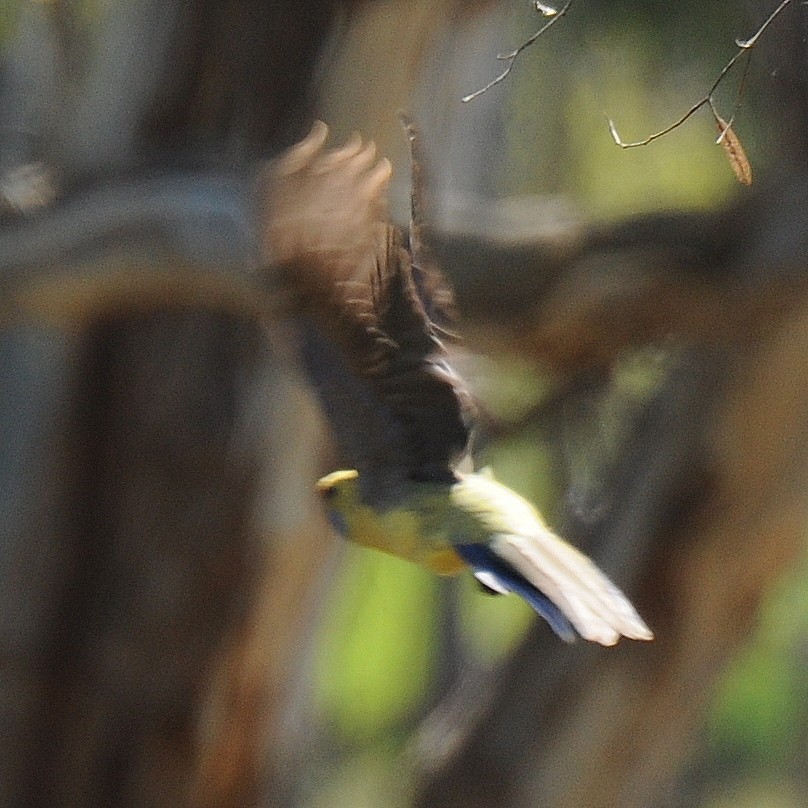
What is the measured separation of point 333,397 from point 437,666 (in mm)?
3122

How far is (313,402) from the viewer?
7.07 feet

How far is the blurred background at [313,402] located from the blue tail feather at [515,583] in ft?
3.20

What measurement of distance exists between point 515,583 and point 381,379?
0.19 metres

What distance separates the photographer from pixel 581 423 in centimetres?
235

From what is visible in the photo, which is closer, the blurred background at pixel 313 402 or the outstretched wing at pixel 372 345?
the outstretched wing at pixel 372 345

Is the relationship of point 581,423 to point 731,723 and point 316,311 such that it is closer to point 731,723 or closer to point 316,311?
point 316,311

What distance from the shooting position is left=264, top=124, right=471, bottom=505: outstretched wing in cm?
101

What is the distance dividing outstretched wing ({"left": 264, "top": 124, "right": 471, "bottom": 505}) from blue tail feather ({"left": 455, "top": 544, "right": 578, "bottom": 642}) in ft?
0.32

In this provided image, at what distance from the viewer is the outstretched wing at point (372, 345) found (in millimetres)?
1009

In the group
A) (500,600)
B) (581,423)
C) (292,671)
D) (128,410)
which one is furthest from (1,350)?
(500,600)

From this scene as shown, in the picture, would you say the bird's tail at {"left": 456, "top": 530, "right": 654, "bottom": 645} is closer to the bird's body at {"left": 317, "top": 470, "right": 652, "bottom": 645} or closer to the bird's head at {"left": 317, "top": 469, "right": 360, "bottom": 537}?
the bird's body at {"left": 317, "top": 470, "right": 652, "bottom": 645}

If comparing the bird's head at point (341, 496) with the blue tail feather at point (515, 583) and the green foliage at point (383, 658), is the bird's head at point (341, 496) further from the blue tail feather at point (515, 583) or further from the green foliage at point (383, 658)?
the green foliage at point (383, 658)

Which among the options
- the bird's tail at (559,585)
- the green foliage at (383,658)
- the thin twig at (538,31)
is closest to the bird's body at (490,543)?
the bird's tail at (559,585)

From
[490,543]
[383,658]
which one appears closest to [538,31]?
[490,543]
